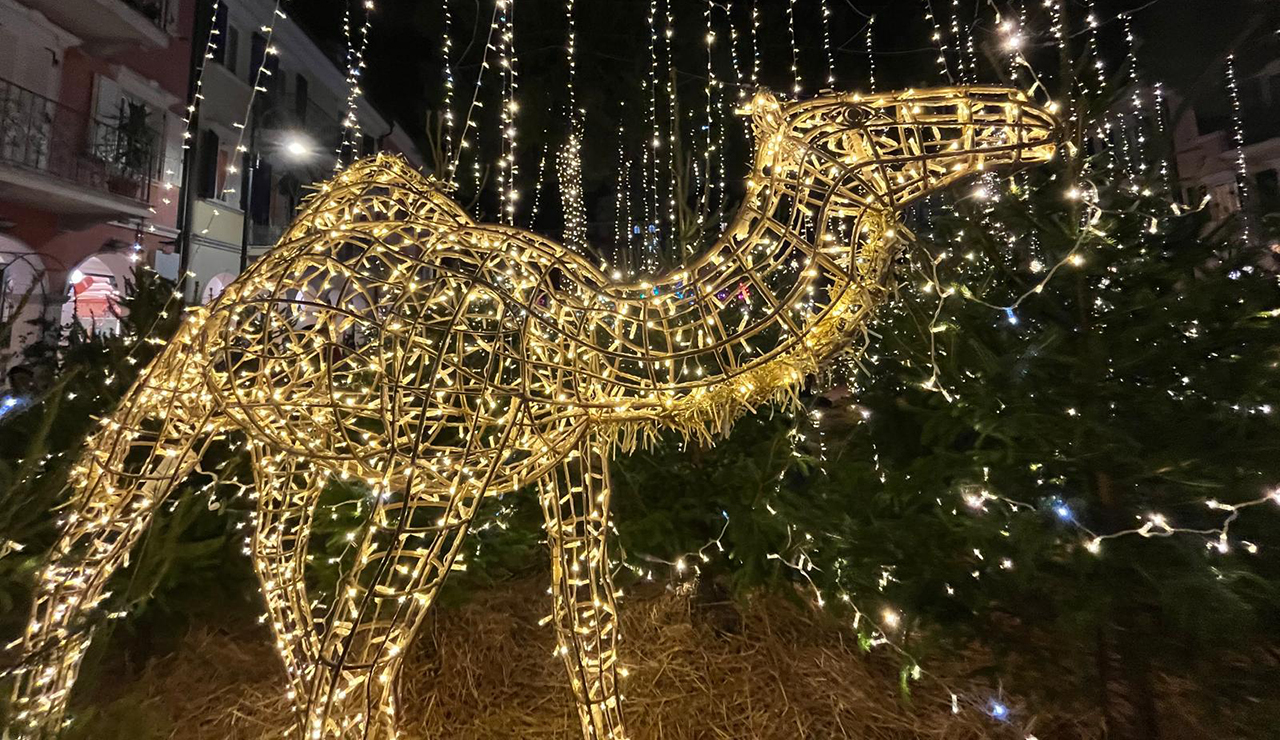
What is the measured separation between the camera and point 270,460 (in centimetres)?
145

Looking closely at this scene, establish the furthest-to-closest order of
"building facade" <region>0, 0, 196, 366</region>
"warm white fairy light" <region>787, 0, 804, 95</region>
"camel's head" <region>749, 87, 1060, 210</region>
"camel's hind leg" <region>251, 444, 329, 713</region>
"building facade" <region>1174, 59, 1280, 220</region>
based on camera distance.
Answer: "building facade" <region>1174, 59, 1280, 220</region> → "building facade" <region>0, 0, 196, 366</region> → "warm white fairy light" <region>787, 0, 804, 95</region> → "camel's hind leg" <region>251, 444, 329, 713</region> → "camel's head" <region>749, 87, 1060, 210</region>

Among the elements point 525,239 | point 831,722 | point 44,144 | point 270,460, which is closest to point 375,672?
point 270,460

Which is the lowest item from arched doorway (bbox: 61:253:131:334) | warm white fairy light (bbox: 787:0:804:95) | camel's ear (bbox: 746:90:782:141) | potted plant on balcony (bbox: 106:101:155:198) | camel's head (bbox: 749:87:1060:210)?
camel's head (bbox: 749:87:1060:210)

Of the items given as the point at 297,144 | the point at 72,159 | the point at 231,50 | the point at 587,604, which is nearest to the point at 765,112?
the point at 587,604

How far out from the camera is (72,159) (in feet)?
18.2

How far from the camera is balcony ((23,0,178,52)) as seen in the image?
5406mm

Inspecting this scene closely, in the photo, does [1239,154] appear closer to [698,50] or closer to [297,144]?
[698,50]

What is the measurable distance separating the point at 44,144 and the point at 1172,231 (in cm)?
758

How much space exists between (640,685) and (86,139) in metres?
6.99

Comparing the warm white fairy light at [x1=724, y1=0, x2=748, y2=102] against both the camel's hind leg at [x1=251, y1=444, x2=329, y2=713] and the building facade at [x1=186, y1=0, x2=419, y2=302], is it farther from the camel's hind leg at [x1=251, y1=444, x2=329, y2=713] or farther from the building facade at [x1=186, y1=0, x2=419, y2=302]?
the building facade at [x1=186, y1=0, x2=419, y2=302]

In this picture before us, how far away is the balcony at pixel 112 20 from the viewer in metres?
5.41

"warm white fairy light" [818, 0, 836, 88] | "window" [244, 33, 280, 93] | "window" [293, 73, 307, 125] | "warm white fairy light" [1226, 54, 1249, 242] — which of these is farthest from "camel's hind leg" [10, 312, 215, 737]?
"window" [293, 73, 307, 125]

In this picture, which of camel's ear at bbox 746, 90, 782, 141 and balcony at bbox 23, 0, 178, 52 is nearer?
camel's ear at bbox 746, 90, 782, 141

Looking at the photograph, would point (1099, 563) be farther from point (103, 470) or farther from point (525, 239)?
point (103, 470)
